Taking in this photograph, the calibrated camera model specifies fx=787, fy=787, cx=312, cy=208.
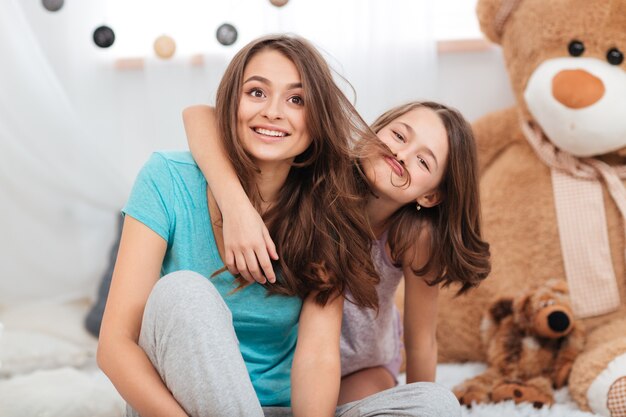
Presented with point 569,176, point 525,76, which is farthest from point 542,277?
point 525,76

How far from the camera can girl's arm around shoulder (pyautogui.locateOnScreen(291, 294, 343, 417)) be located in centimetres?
112

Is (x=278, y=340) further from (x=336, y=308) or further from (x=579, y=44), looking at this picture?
(x=579, y=44)

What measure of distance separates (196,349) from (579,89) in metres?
0.96

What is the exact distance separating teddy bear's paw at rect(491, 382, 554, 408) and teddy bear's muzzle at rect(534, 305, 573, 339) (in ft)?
0.40

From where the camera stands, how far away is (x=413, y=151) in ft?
4.00

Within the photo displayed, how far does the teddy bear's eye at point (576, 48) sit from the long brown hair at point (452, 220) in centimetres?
42

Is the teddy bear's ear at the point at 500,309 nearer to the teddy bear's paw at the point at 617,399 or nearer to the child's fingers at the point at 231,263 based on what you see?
the teddy bear's paw at the point at 617,399

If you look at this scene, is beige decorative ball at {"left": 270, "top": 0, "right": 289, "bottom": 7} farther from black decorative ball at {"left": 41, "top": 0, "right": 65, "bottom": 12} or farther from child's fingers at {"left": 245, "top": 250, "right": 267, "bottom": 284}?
child's fingers at {"left": 245, "top": 250, "right": 267, "bottom": 284}

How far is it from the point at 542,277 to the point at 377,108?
0.55m

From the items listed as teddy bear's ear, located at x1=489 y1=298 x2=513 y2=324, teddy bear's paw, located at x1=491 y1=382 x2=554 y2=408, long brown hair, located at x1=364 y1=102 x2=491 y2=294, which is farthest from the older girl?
teddy bear's ear, located at x1=489 y1=298 x2=513 y2=324

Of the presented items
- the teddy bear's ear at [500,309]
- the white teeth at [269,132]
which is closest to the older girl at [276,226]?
the white teeth at [269,132]

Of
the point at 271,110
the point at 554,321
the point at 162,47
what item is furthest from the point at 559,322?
the point at 162,47

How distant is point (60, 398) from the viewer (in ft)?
4.34

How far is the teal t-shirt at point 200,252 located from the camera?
3.64ft
